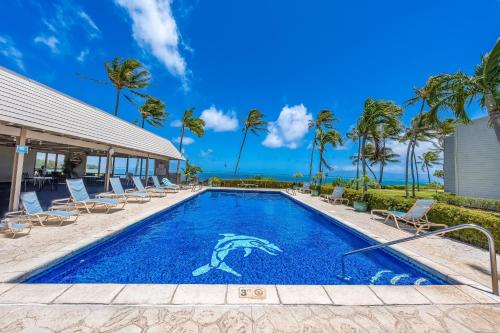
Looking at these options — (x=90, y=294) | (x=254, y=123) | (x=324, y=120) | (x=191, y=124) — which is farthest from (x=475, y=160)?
(x=191, y=124)

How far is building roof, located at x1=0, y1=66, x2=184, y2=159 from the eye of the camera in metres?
5.71

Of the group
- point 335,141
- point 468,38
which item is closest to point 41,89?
point 335,141

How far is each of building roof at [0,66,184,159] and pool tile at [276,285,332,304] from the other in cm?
762

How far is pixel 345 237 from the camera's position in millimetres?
6672

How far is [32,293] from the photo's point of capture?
266 cm

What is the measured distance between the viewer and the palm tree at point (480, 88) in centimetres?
634

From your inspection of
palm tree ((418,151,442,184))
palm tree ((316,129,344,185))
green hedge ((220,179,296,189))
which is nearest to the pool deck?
green hedge ((220,179,296,189))

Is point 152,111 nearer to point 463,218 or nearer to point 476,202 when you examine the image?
point 463,218

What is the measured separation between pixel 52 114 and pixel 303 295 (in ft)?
30.5

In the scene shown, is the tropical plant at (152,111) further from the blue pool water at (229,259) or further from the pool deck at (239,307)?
the pool deck at (239,307)

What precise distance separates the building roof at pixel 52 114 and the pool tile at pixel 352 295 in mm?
8245

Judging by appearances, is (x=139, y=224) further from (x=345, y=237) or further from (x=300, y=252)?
(x=345, y=237)

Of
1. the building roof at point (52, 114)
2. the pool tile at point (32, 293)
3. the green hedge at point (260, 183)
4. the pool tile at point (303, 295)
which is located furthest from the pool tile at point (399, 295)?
the green hedge at point (260, 183)

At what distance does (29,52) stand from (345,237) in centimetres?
3117
